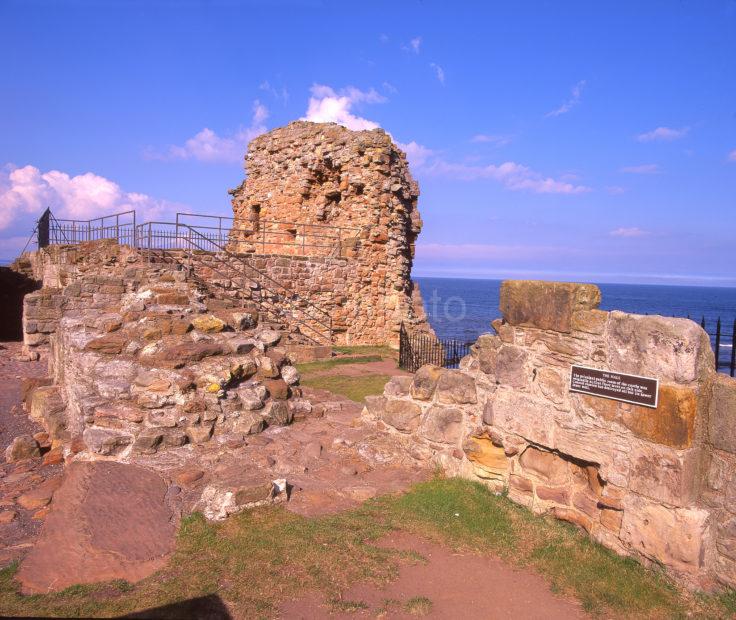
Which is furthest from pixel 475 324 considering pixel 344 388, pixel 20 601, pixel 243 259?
pixel 20 601

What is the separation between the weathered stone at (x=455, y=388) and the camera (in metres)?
6.30

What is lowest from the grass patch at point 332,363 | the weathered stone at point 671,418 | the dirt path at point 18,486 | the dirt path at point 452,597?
the dirt path at point 18,486

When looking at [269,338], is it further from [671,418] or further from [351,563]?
[671,418]

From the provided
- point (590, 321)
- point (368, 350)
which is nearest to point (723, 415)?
point (590, 321)

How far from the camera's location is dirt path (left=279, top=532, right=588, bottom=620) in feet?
12.7

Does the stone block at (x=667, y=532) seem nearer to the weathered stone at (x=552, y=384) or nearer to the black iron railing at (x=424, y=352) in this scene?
the weathered stone at (x=552, y=384)

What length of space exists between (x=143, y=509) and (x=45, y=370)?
11163 mm

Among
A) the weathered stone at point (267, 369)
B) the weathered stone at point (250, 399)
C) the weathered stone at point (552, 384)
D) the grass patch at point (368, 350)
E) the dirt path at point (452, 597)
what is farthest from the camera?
the grass patch at point (368, 350)

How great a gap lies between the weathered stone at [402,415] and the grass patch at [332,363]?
271 inches

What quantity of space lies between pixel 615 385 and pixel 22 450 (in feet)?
24.3

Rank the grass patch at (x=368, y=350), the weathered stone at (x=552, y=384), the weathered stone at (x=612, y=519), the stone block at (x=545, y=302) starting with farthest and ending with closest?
the grass patch at (x=368, y=350) < the weathered stone at (x=552, y=384) < the stone block at (x=545, y=302) < the weathered stone at (x=612, y=519)

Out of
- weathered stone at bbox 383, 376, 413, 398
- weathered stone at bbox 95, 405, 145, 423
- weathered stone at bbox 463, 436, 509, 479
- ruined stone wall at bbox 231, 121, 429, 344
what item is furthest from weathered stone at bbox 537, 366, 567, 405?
ruined stone wall at bbox 231, 121, 429, 344

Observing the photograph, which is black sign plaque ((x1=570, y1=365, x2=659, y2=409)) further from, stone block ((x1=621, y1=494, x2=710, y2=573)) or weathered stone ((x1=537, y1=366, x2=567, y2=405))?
stone block ((x1=621, y1=494, x2=710, y2=573))

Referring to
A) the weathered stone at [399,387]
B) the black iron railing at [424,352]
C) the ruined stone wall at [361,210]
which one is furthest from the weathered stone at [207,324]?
the ruined stone wall at [361,210]
